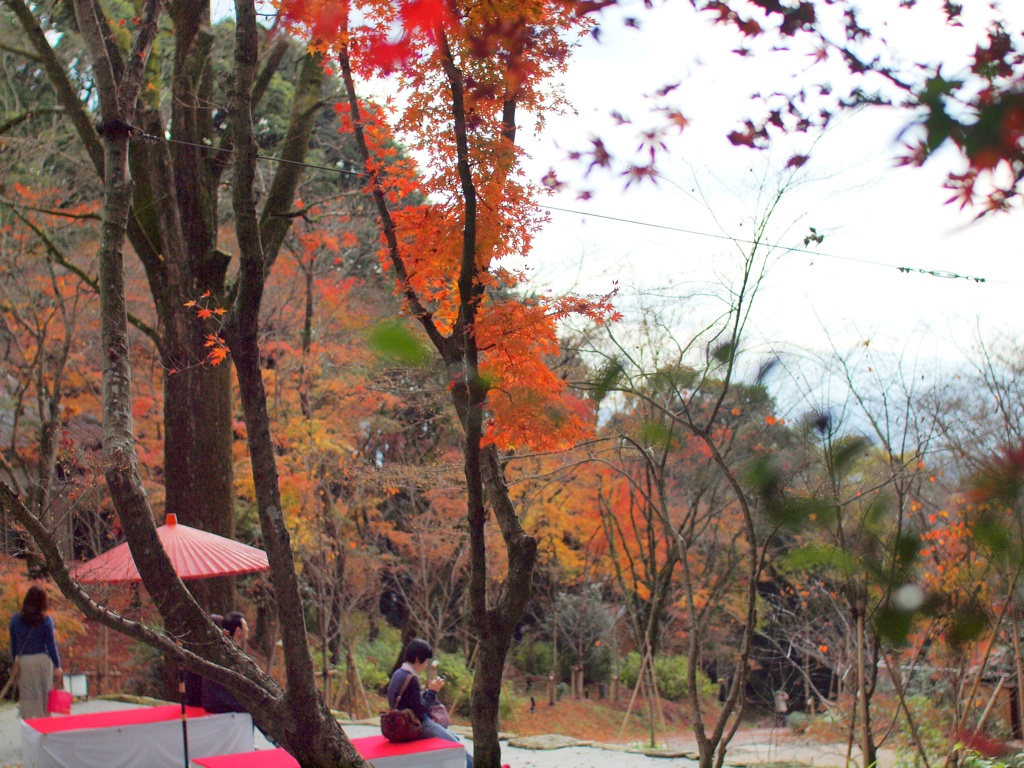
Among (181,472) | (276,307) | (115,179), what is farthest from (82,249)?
(115,179)

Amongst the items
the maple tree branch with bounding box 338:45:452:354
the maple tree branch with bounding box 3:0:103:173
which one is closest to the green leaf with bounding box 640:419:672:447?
the maple tree branch with bounding box 338:45:452:354

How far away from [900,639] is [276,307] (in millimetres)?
9362

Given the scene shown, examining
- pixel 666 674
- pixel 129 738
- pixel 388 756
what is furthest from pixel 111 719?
pixel 666 674

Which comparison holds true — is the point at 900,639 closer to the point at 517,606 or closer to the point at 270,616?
the point at 517,606

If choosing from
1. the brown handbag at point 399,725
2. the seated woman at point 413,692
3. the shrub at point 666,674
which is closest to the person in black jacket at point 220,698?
the seated woman at point 413,692

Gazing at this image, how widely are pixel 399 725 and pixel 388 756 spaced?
273 millimetres

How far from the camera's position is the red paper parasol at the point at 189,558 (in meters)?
5.88

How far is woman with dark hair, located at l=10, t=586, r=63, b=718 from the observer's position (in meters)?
6.72

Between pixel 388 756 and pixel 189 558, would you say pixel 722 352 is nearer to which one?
pixel 388 756

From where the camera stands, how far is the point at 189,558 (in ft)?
19.8

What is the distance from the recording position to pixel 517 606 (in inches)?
155

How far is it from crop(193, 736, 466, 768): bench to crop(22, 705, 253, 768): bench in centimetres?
80

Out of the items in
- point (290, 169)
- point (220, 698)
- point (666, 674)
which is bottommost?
point (666, 674)

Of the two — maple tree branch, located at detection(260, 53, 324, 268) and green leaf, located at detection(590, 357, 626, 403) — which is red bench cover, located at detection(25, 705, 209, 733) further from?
green leaf, located at detection(590, 357, 626, 403)
